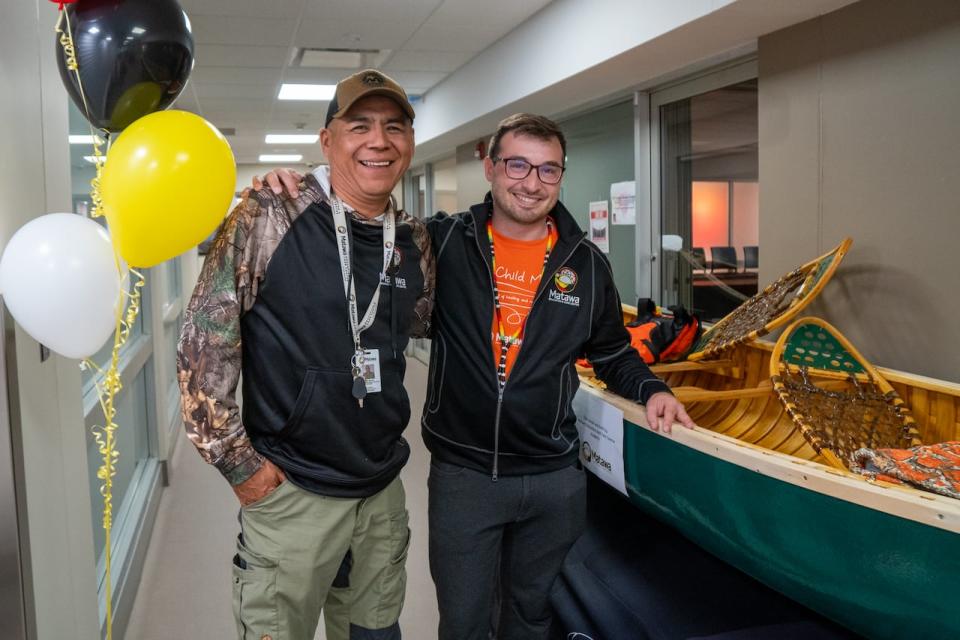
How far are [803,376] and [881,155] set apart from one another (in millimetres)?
883

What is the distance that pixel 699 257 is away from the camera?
4.22m

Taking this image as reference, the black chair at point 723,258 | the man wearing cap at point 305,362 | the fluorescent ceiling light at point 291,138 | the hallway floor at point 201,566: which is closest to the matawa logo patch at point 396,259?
the man wearing cap at point 305,362

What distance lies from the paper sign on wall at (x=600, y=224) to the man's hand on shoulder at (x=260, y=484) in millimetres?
3647

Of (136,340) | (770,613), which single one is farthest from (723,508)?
(136,340)

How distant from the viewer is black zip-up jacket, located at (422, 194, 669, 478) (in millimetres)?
1898

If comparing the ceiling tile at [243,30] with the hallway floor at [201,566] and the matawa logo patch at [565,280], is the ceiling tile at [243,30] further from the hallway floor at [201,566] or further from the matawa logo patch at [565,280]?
the matawa logo patch at [565,280]

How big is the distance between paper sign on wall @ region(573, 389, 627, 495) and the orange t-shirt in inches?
25.0

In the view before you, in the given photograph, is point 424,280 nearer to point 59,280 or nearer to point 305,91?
point 59,280

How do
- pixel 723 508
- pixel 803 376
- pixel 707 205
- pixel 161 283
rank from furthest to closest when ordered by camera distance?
pixel 161 283 < pixel 707 205 < pixel 803 376 < pixel 723 508

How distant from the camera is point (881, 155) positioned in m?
2.73

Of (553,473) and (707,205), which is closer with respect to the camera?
(553,473)

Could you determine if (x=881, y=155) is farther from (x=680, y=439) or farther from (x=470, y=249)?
(x=470, y=249)

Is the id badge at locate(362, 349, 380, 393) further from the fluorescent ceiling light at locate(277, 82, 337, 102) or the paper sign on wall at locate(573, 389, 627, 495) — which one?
the fluorescent ceiling light at locate(277, 82, 337, 102)

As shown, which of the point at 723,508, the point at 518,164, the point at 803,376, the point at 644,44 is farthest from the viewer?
the point at 644,44
